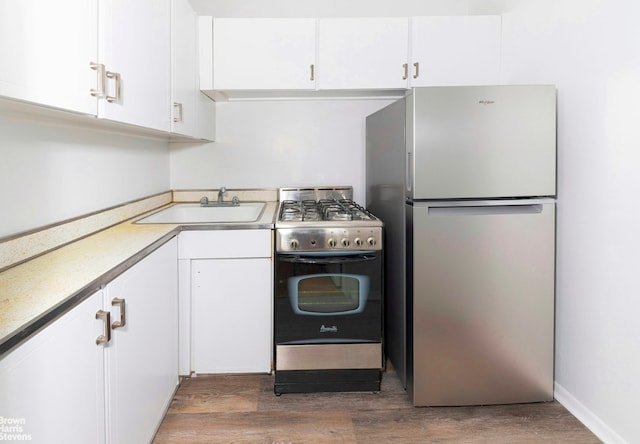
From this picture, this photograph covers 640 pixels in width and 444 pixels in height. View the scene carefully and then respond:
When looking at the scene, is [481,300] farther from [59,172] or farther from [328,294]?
[59,172]

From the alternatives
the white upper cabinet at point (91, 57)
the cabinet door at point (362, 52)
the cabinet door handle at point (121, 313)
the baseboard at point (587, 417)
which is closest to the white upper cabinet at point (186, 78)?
the white upper cabinet at point (91, 57)

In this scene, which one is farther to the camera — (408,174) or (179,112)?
(179,112)

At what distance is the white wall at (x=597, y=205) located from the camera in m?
1.88

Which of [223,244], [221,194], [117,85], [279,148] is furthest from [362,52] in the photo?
[117,85]

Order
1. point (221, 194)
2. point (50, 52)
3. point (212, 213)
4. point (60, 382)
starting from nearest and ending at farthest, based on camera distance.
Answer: point (60, 382)
point (50, 52)
point (212, 213)
point (221, 194)

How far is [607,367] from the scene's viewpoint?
203 cm

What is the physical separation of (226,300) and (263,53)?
1.41 metres

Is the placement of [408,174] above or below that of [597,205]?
above

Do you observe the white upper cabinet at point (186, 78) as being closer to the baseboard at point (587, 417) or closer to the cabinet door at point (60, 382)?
the cabinet door at point (60, 382)

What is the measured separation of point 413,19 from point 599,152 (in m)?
1.34

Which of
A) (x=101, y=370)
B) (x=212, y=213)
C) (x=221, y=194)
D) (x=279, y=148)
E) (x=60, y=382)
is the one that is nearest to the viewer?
(x=60, y=382)

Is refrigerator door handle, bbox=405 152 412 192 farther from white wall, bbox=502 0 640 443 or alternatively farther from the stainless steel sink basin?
the stainless steel sink basin

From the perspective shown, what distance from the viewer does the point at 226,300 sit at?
Answer: 251 cm

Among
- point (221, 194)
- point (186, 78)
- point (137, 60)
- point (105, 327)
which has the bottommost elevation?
point (105, 327)
